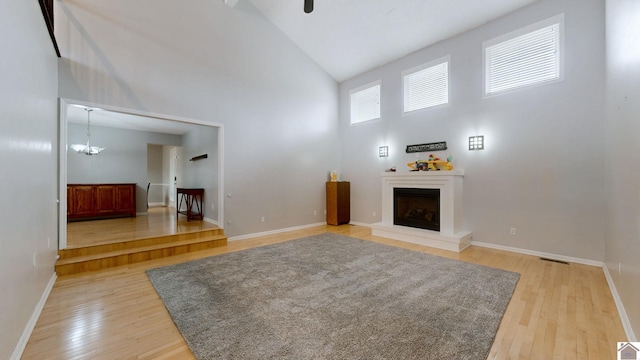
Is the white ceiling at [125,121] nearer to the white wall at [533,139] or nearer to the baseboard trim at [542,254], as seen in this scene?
the white wall at [533,139]

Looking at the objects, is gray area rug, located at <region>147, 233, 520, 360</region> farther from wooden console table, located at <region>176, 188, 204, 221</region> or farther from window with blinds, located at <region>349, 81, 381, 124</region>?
window with blinds, located at <region>349, 81, 381, 124</region>

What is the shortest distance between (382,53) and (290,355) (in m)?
5.88

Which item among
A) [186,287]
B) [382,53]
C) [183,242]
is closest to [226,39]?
[382,53]

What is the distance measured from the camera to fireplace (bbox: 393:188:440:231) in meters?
4.66

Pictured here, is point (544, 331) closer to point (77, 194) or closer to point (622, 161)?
point (622, 161)

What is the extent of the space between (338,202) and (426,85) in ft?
11.1

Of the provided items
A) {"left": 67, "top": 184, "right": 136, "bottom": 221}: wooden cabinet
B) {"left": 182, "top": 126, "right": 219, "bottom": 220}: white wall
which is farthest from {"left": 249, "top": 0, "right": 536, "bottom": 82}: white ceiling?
{"left": 67, "top": 184, "right": 136, "bottom": 221}: wooden cabinet

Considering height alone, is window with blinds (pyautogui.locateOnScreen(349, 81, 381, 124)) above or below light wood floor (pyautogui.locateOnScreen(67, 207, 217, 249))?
above

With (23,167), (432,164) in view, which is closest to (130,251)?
(23,167)

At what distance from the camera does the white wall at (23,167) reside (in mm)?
1617

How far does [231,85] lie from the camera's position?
5.00 metres

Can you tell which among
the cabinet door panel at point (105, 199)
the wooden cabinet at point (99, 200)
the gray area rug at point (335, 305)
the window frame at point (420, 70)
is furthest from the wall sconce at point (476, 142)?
the cabinet door panel at point (105, 199)

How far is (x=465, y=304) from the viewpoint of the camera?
2381mm

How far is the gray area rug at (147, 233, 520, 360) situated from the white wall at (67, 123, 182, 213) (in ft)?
17.6
